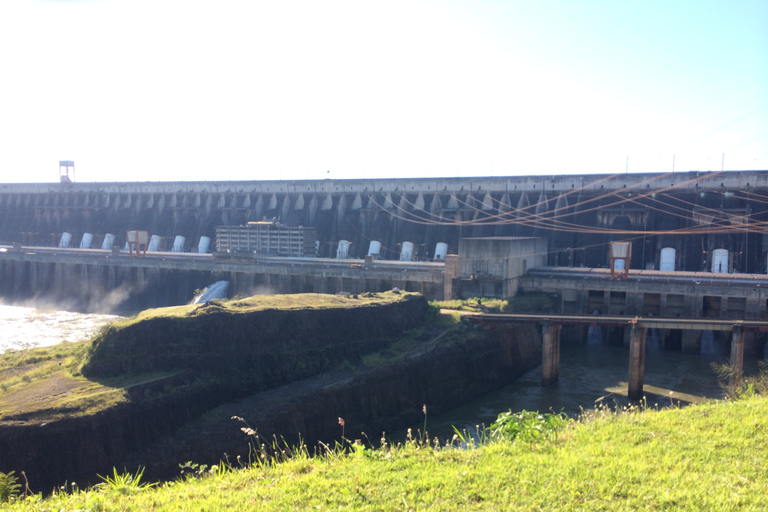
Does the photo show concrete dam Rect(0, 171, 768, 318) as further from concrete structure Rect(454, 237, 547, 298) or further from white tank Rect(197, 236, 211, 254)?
white tank Rect(197, 236, 211, 254)

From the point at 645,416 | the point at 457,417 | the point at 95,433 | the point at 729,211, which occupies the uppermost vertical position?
the point at 729,211

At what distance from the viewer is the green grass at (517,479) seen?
647cm

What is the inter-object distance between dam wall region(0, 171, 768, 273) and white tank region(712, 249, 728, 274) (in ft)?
1.66

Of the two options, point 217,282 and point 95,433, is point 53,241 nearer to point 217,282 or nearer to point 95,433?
point 217,282

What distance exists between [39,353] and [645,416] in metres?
21.9

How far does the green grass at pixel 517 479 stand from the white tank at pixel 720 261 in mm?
34962

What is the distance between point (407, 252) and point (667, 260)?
2150 centimetres

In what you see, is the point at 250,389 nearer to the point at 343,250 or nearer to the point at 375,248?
the point at 375,248

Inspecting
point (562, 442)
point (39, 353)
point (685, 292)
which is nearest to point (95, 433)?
point (39, 353)

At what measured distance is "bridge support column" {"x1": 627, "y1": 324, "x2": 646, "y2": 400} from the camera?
78.2ft

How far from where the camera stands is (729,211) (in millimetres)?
41531

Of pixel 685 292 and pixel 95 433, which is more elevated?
pixel 685 292

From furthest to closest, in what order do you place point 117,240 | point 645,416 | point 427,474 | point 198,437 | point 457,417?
1. point 117,240
2. point 457,417
3. point 198,437
4. point 645,416
5. point 427,474

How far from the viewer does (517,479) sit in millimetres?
7086
